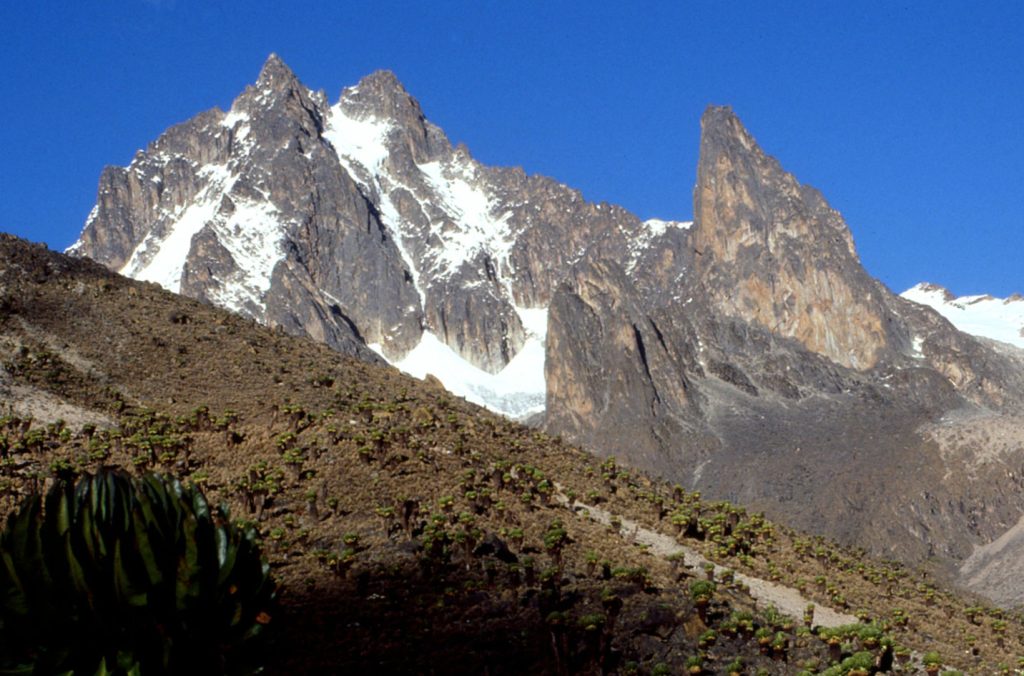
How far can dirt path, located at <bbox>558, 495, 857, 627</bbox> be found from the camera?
22.9 meters

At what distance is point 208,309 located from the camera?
39.2 meters

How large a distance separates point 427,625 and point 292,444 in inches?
353

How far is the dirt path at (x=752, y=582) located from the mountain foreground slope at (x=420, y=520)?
88 millimetres

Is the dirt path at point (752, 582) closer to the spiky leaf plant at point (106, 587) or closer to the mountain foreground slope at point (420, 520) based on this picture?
the mountain foreground slope at point (420, 520)

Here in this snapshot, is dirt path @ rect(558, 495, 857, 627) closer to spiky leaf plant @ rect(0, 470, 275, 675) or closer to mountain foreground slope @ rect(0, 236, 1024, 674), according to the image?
mountain foreground slope @ rect(0, 236, 1024, 674)

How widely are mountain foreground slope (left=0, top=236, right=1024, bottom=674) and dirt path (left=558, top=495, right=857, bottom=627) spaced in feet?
0.29

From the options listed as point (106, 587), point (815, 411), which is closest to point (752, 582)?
point (106, 587)

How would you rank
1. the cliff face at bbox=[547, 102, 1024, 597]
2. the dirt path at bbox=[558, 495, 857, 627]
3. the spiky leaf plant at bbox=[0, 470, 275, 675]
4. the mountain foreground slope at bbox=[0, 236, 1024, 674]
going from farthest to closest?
the cliff face at bbox=[547, 102, 1024, 597] → the dirt path at bbox=[558, 495, 857, 627] → the mountain foreground slope at bbox=[0, 236, 1024, 674] → the spiky leaf plant at bbox=[0, 470, 275, 675]

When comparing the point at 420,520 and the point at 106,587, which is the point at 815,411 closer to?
the point at 420,520

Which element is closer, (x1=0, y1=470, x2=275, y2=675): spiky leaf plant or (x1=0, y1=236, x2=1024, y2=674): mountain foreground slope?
(x1=0, y1=470, x2=275, y2=675): spiky leaf plant

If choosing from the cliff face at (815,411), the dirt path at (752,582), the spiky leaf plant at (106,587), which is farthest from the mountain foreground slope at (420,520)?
the cliff face at (815,411)

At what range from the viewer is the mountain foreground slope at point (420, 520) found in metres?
17.7

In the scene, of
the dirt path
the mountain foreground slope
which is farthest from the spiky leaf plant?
the dirt path

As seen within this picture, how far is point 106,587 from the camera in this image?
12789mm
